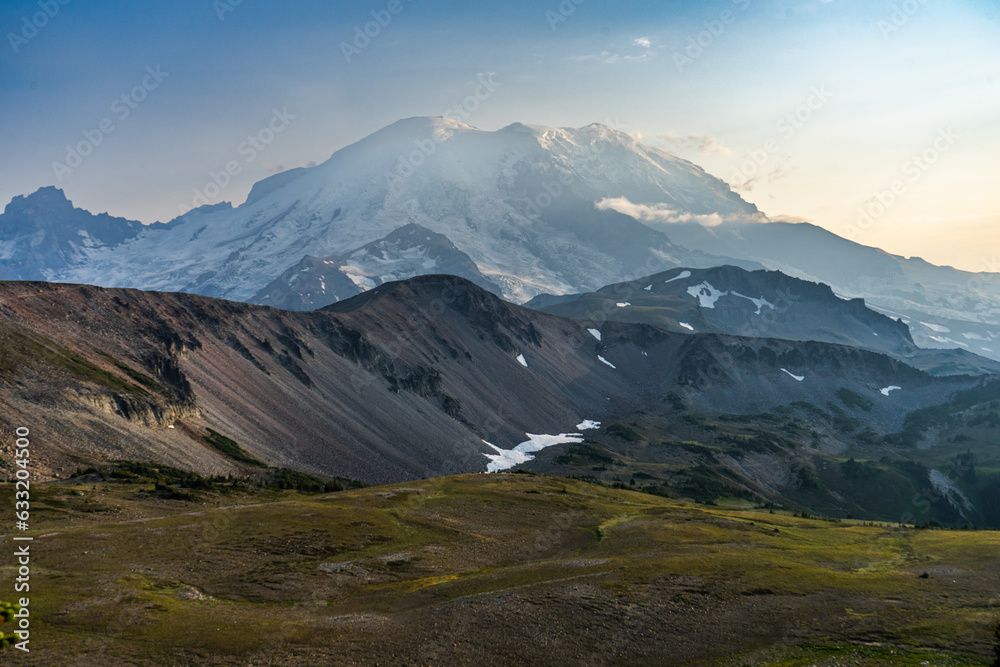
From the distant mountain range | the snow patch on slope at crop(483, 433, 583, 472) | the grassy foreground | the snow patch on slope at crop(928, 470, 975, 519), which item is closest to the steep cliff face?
the distant mountain range

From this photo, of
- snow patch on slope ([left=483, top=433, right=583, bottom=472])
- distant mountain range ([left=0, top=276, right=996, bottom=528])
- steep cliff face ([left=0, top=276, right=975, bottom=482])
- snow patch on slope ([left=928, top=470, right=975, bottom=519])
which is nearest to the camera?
steep cliff face ([left=0, top=276, right=975, bottom=482])

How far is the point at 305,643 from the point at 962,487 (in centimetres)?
19003

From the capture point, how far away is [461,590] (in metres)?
44.8

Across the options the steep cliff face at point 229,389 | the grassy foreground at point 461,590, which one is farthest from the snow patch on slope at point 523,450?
the grassy foreground at point 461,590

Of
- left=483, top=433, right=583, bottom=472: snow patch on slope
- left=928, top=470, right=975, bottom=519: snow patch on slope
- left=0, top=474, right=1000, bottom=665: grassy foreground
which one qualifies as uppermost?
left=0, top=474, right=1000, bottom=665: grassy foreground

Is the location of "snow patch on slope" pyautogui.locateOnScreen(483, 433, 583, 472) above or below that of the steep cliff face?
below

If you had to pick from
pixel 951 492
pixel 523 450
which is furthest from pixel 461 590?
pixel 951 492

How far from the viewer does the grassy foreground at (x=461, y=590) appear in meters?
34.6

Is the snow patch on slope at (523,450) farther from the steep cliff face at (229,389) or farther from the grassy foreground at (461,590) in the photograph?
the grassy foreground at (461,590)

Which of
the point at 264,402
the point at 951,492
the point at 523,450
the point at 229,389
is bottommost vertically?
the point at 951,492

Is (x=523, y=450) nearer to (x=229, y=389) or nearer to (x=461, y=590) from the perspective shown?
(x=229, y=389)

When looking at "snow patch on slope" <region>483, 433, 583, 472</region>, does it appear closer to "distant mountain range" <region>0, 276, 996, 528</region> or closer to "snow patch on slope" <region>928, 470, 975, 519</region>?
"distant mountain range" <region>0, 276, 996, 528</region>

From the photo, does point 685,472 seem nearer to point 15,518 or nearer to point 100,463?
point 100,463

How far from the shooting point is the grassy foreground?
34.6 metres
